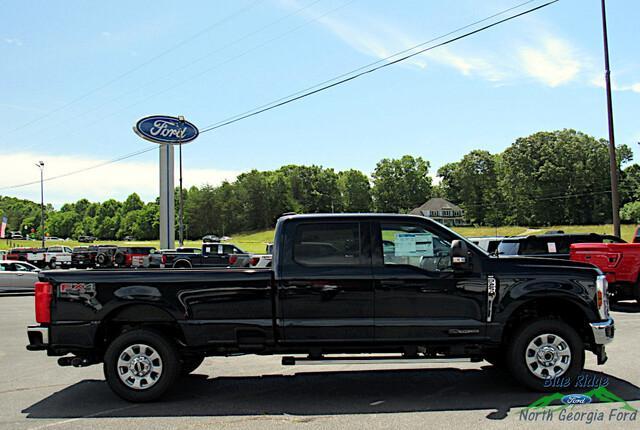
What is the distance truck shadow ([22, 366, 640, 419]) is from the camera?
19.8 feet

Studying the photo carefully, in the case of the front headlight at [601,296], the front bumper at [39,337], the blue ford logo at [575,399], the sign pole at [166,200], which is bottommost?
the blue ford logo at [575,399]

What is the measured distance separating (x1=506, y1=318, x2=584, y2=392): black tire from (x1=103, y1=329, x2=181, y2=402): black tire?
3.75 meters

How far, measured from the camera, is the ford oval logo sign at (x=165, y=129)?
1355 inches

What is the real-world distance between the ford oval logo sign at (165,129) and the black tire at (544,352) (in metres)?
31.2

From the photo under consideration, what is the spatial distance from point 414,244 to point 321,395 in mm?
2018

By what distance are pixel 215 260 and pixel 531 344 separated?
21.8 metres

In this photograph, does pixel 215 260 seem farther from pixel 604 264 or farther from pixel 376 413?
pixel 376 413

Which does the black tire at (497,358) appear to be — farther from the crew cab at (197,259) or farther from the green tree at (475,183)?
the green tree at (475,183)

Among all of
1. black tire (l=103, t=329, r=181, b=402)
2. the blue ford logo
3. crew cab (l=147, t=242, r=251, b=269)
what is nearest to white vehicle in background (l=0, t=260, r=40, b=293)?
crew cab (l=147, t=242, r=251, b=269)

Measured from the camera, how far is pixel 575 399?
20.3ft

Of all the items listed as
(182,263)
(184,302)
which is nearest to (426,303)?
(184,302)

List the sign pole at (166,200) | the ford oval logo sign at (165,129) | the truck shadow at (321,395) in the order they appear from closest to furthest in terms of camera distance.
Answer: the truck shadow at (321,395)
the ford oval logo sign at (165,129)
the sign pole at (166,200)

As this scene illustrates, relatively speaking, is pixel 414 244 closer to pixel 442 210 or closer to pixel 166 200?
pixel 166 200

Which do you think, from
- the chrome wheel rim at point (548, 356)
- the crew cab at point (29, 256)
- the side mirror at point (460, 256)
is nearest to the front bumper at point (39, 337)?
the side mirror at point (460, 256)
